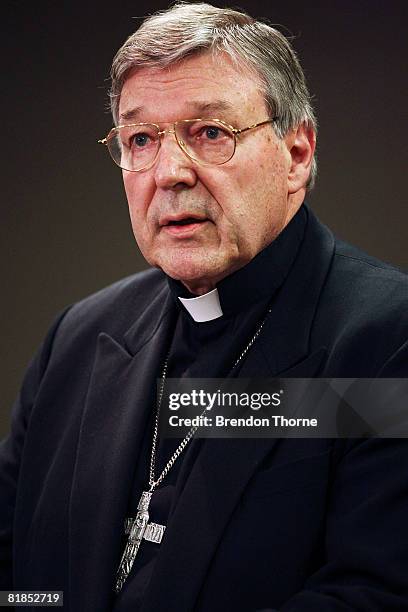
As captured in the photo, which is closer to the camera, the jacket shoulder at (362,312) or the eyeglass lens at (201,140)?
the jacket shoulder at (362,312)

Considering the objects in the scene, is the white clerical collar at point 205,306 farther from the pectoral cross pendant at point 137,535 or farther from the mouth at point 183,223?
the pectoral cross pendant at point 137,535

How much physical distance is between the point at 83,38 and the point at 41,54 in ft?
0.48

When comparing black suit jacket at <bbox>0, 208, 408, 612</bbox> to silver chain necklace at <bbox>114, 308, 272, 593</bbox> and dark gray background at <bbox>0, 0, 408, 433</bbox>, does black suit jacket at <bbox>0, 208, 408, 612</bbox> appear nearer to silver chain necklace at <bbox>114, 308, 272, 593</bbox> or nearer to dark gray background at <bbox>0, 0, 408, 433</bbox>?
silver chain necklace at <bbox>114, 308, 272, 593</bbox>

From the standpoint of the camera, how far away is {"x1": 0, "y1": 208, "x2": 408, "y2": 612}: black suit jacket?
1.83 metres

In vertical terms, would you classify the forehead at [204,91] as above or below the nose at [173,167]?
above

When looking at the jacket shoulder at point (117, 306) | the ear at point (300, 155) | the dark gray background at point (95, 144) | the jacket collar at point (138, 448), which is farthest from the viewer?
the dark gray background at point (95, 144)

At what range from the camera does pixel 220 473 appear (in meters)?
1.98

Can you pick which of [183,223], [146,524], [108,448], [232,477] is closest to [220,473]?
[232,477]

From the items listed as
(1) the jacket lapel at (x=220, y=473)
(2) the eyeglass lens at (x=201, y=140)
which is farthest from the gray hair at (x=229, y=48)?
(1) the jacket lapel at (x=220, y=473)

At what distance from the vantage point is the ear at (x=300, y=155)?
2205mm

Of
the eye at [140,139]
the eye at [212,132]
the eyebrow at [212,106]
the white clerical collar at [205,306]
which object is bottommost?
the white clerical collar at [205,306]

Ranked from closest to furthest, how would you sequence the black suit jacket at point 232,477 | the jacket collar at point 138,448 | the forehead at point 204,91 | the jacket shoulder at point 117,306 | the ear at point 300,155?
1. the black suit jacket at point 232,477
2. the jacket collar at point 138,448
3. the forehead at point 204,91
4. the ear at point 300,155
5. the jacket shoulder at point 117,306

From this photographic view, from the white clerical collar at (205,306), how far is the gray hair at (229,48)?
1.21ft

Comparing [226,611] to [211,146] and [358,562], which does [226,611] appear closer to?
[358,562]
